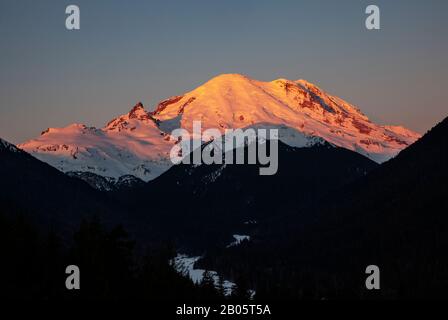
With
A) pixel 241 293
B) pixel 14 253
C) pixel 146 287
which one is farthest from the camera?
pixel 241 293

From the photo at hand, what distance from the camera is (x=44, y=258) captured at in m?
103

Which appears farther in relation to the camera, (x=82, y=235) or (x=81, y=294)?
(x=82, y=235)
